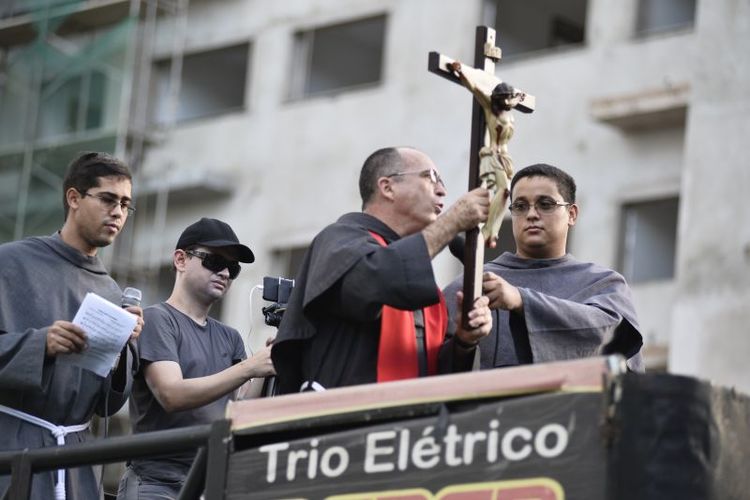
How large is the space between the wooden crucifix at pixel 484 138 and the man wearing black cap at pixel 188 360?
119cm

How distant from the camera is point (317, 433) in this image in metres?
6.00

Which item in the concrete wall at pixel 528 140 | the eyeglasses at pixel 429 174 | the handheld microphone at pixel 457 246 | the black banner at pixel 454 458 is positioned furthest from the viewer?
the concrete wall at pixel 528 140

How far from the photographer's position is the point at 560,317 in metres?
7.25

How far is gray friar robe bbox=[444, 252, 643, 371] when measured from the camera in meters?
7.23

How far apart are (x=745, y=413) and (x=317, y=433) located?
119 cm

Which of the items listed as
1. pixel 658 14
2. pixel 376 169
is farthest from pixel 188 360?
pixel 658 14

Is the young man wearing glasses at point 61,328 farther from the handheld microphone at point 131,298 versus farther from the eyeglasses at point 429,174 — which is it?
the eyeglasses at point 429,174

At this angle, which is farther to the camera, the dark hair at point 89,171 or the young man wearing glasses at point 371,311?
the dark hair at point 89,171

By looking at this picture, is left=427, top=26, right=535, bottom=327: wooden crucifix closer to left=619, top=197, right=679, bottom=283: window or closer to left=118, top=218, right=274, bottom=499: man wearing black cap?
left=118, top=218, right=274, bottom=499: man wearing black cap

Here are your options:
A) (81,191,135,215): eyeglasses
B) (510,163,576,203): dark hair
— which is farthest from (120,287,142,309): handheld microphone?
(510,163,576,203): dark hair

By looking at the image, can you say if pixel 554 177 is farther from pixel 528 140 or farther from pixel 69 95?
pixel 69 95

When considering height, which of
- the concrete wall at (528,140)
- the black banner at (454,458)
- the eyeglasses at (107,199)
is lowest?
the black banner at (454,458)

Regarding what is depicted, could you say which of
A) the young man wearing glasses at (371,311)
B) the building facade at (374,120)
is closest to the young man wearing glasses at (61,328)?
the young man wearing glasses at (371,311)

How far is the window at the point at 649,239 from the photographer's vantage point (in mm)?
20188
